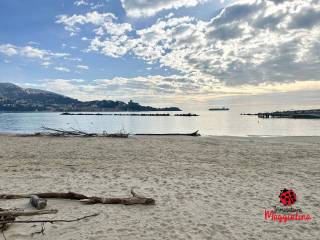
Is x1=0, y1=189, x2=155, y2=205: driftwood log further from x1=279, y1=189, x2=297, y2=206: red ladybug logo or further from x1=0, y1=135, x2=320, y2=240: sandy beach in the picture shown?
x1=279, y1=189, x2=297, y2=206: red ladybug logo

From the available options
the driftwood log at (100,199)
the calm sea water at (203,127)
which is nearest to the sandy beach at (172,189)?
the driftwood log at (100,199)

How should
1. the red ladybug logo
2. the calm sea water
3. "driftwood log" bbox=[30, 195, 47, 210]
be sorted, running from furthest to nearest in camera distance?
1. the calm sea water
2. the red ladybug logo
3. "driftwood log" bbox=[30, 195, 47, 210]

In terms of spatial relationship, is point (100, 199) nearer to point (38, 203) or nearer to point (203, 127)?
point (38, 203)

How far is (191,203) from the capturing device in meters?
Result: 9.75

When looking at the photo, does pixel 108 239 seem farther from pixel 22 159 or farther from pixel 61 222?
pixel 22 159

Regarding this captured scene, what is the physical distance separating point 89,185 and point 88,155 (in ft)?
28.6

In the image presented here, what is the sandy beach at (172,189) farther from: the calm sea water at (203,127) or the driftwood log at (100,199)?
the calm sea water at (203,127)

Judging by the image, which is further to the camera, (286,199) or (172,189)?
(172,189)

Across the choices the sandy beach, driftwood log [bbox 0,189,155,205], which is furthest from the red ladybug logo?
driftwood log [bbox 0,189,155,205]

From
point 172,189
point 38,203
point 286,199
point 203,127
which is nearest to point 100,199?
point 38,203

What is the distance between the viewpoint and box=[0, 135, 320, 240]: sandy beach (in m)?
7.58

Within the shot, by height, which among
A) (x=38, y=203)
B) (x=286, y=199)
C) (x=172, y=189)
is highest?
(x=286, y=199)

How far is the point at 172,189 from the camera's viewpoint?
11445 mm

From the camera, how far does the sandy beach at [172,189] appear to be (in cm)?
758
